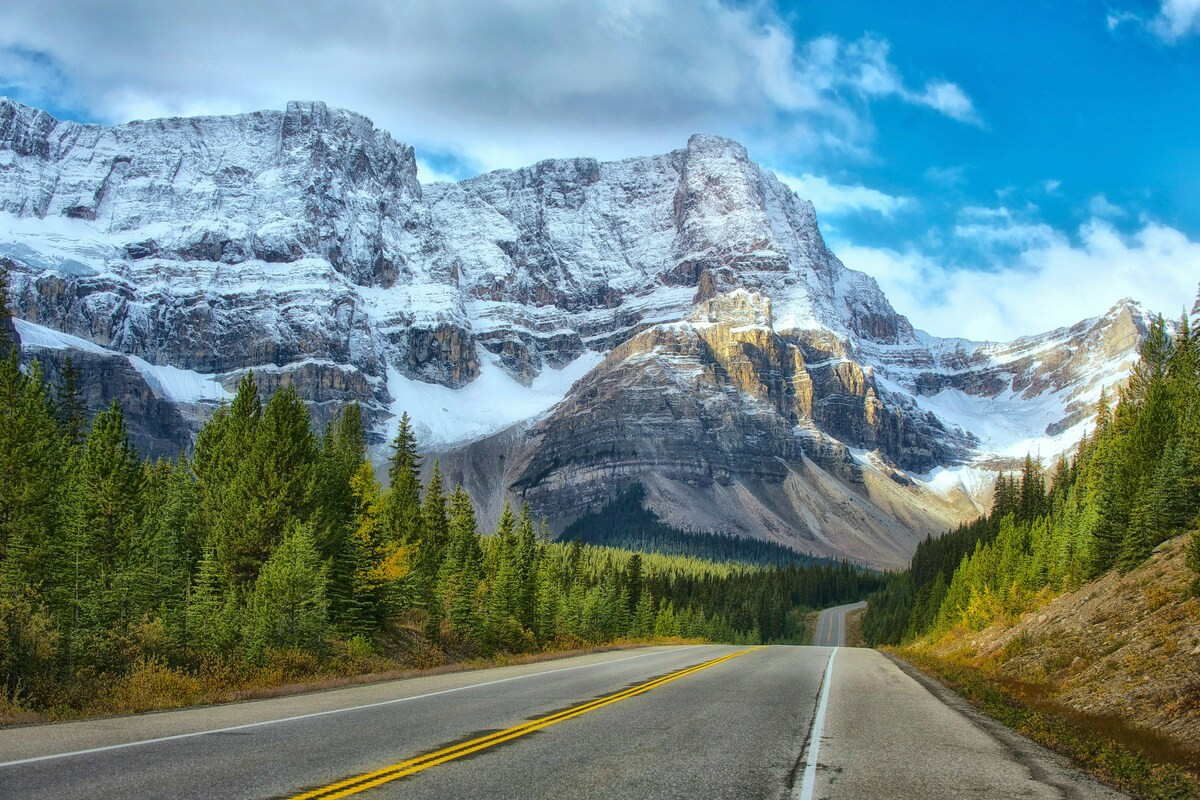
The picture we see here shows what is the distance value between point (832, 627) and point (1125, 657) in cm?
14349

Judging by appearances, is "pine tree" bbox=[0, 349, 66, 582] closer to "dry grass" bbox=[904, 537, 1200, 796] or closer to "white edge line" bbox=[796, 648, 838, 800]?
"white edge line" bbox=[796, 648, 838, 800]

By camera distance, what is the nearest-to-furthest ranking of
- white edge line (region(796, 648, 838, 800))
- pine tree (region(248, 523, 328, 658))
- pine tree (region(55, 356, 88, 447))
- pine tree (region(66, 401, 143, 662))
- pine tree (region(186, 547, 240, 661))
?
white edge line (region(796, 648, 838, 800)) < pine tree (region(248, 523, 328, 658)) < pine tree (region(186, 547, 240, 661)) < pine tree (region(66, 401, 143, 662)) < pine tree (region(55, 356, 88, 447))

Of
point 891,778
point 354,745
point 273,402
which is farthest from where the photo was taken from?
point 273,402

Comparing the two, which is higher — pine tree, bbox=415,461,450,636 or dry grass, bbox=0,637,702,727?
pine tree, bbox=415,461,450,636

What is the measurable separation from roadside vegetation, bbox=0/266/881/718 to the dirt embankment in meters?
17.4

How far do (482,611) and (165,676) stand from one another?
2196cm

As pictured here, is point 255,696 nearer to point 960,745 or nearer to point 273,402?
point 960,745

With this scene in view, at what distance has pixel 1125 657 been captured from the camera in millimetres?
21766

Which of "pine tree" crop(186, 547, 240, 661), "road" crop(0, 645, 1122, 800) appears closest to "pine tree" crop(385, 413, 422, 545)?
"pine tree" crop(186, 547, 240, 661)

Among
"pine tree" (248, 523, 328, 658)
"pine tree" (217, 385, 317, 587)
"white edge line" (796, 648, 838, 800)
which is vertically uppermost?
"pine tree" (217, 385, 317, 587)

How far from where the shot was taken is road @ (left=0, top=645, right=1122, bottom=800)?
9430 millimetres

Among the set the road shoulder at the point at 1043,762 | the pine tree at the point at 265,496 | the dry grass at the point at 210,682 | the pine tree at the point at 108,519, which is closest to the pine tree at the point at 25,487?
the pine tree at the point at 108,519

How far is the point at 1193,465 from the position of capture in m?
34.0

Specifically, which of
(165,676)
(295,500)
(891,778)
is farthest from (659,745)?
(295,500)
